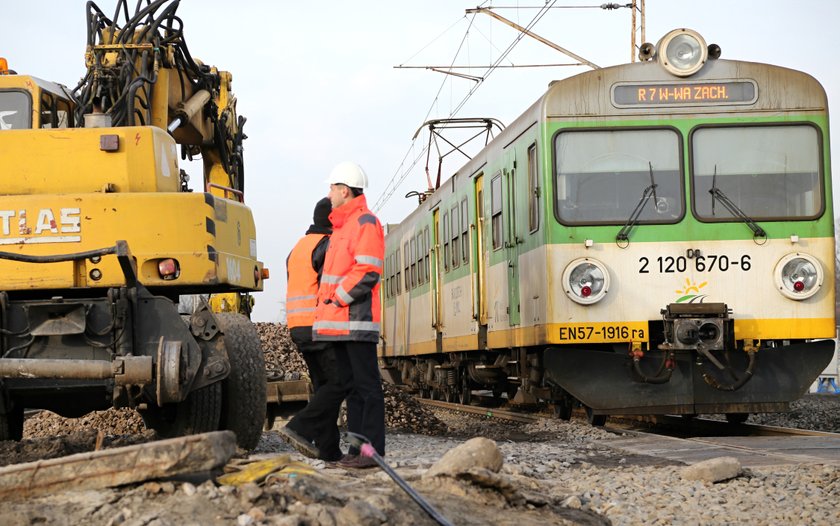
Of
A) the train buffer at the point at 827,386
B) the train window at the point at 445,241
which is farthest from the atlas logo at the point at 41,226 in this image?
the train buffer at the point at 827,386

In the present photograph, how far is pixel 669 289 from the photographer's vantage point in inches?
457

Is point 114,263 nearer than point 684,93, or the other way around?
point 114,263

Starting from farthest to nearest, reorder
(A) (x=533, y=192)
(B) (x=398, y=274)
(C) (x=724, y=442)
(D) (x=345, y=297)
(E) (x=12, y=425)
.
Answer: (B) (x=398, y=274)
(A) (x=533, y=192)
(C) (x=724, y=442)
(E) (x=12, y=425)
(D) (x=345, y=297)

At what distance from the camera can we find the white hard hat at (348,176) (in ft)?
26.2

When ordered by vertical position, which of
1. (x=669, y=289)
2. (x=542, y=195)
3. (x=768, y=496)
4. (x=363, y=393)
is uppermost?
(x=542, y=195)

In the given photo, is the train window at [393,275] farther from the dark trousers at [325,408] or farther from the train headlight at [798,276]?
the dark trousers at [325,408]

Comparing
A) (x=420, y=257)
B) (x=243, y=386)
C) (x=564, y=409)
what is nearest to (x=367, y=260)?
(x=243, y=386)

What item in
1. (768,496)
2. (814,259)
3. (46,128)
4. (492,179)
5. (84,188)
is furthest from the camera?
(492,179)

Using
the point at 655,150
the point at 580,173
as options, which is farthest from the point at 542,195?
the point at 655,150

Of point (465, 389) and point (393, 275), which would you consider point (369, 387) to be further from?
point (393, 275)

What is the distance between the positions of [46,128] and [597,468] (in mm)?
4534

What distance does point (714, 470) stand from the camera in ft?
25.4

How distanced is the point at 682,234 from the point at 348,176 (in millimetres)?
4714

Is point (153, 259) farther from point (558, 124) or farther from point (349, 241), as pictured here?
point (558, 124)
